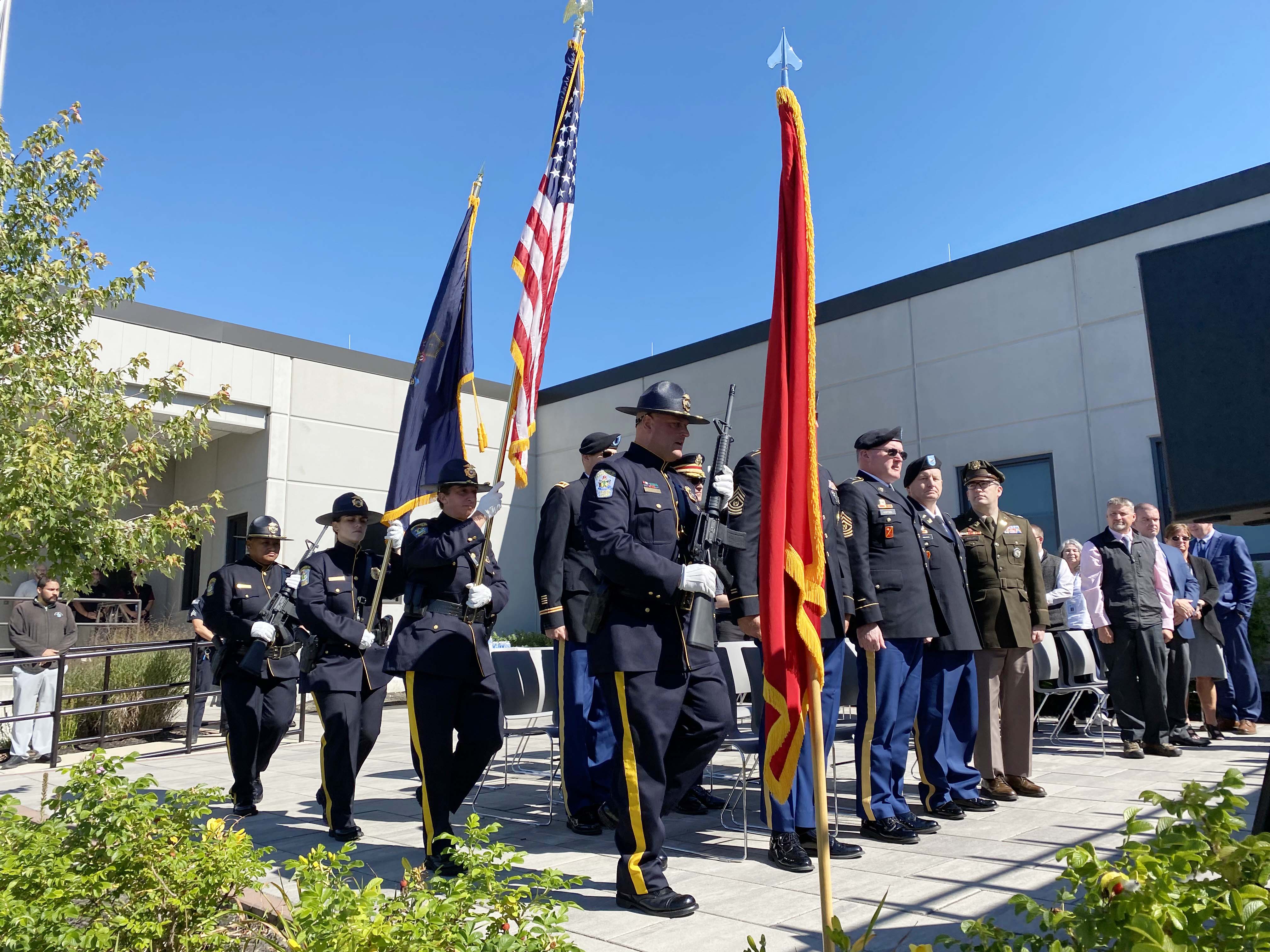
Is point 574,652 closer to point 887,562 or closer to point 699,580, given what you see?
point 887,562

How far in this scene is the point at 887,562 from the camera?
218 inches

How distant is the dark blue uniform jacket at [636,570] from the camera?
4.09 metres

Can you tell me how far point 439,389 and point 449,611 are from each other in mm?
2290

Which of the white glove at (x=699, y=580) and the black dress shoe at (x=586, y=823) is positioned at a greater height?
the white glove at (x=699, y=580)

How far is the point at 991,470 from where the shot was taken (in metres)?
6.74

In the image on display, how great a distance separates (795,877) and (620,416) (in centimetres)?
1599

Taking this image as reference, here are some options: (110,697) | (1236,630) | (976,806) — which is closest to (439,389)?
(976,806)

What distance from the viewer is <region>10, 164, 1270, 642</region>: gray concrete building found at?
495 inches

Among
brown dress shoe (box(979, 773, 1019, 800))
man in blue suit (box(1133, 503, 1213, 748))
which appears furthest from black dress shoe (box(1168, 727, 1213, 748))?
brown dress shoe (box(979, 773, 1019, 800))

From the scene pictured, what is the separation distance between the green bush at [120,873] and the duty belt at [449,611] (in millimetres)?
1479

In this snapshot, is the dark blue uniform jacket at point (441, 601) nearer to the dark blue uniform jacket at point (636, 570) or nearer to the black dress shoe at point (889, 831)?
the dark blue uniform jacket at point (636, 570)

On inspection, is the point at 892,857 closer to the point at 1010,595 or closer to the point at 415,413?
the point at 1010,595

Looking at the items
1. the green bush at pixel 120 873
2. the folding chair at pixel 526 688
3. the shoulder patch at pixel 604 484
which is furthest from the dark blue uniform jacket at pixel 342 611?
the shoulder patch at pixel 604 484

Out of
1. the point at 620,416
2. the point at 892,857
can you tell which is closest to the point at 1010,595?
the point at 892,857
